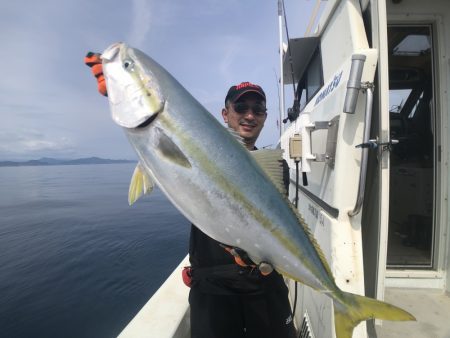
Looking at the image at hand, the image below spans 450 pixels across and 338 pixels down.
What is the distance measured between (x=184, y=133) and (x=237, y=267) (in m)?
1.27

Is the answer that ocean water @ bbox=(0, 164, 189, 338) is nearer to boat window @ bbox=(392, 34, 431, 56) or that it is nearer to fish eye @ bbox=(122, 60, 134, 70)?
fish eye @ bbox=(122, 60, 134, 70)

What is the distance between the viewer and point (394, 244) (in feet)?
15.0

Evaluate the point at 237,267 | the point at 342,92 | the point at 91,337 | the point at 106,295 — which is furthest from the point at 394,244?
the point at 106,295

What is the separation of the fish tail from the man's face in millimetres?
1448

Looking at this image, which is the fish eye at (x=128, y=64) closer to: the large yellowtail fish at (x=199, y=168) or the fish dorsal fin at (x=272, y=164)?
the large yellowtail fish at (x=199, y=168)

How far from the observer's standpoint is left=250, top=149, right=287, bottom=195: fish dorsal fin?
1.73 metres

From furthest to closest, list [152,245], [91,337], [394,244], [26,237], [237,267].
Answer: [26,237], [152,245], [91,337], [394,244], [237,267]

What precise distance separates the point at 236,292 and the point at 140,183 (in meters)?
1.27

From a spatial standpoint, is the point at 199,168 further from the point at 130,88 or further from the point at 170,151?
the point at 130,88

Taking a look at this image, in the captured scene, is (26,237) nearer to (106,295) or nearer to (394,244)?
(106,295)

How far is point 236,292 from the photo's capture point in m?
2.35

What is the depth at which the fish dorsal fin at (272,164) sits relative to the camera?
173cm

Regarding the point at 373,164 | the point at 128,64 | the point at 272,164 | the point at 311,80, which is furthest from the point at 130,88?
the point at 311,80

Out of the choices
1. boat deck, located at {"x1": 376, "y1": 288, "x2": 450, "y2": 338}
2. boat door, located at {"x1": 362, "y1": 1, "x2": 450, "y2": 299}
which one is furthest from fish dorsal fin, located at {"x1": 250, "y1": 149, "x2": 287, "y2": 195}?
boat deck, located at {"x1": 376, "y1": 288, "x2": 450, "y2": 338}
